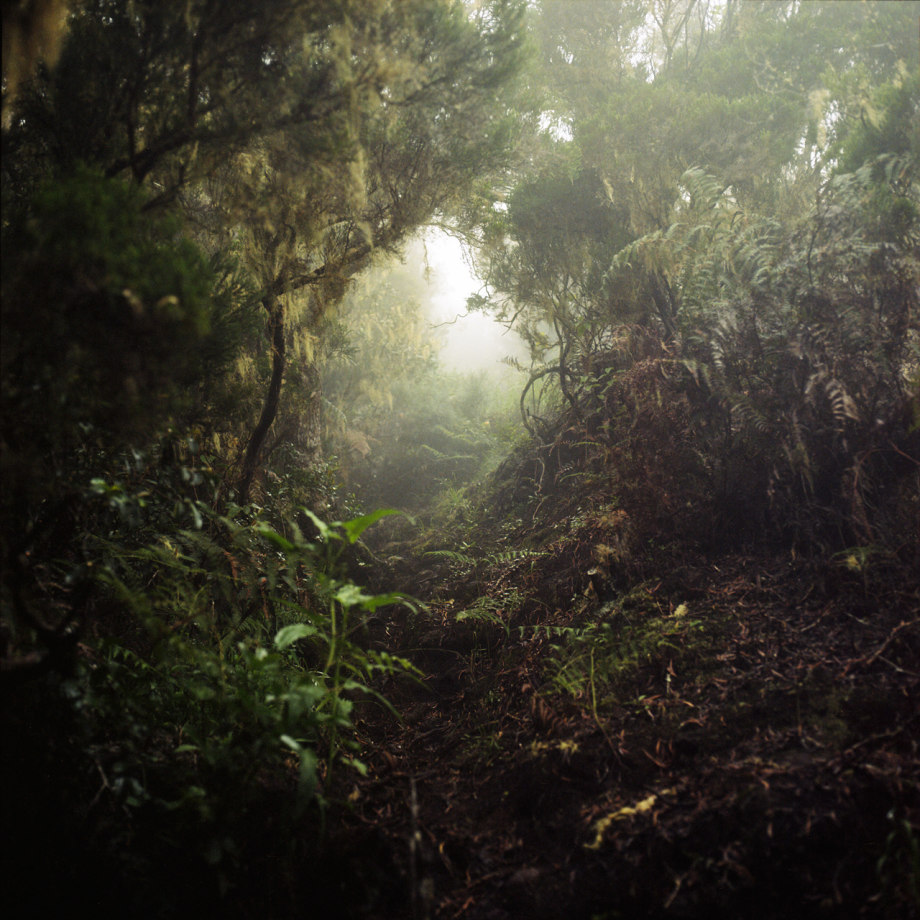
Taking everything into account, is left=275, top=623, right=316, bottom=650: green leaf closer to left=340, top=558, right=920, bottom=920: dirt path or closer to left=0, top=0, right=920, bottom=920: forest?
left=0, top=0, right=920, bottom=920: forest

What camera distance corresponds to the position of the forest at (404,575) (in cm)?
176

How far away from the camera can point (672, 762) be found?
2027 millimetres

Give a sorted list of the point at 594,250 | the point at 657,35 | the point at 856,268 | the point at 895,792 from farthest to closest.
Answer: the point at 657,35 < the point at 594,250 < the point at 856,268 < the point at 895,792

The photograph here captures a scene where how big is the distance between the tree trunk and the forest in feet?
0.09

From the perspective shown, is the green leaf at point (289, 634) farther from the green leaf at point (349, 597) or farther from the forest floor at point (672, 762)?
the forest floor at point (672, 762)

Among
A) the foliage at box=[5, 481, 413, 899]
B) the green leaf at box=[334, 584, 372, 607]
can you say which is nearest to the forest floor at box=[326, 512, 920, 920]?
the foliage at box=[5, 481, 413, 899]

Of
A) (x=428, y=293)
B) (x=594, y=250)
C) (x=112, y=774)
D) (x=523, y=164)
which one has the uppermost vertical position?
(x=428, y=293)

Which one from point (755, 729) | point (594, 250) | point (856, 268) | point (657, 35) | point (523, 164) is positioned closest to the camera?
point (755, 729)

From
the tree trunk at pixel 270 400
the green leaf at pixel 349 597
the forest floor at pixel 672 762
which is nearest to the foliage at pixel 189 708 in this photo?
the green leaf at pixel 349 597

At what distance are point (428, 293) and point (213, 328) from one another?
13.0m

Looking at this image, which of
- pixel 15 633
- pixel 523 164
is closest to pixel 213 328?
pixel 15 633

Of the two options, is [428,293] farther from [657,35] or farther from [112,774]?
[112,774]

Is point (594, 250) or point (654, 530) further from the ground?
point (594, 250)

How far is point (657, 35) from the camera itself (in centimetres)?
886
